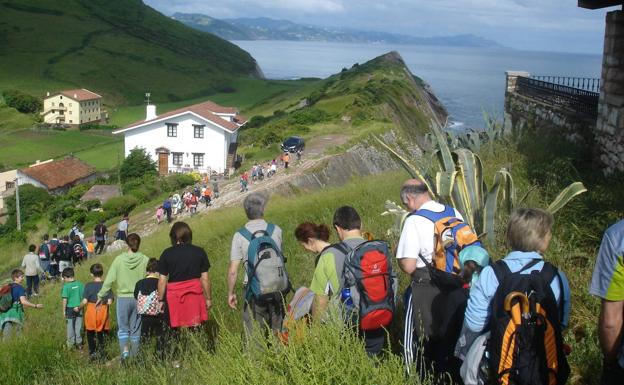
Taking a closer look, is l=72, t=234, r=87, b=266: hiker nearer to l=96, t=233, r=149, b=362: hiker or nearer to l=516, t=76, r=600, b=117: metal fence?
l=516, t=76, r=600, b=117: metal fence

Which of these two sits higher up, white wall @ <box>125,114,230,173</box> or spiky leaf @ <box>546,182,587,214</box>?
spiky leaf @ <box>546,182,587,214</box>

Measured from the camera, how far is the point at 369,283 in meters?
4.85

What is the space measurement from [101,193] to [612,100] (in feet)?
149

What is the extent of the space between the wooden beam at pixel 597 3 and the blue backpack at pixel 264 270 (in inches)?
239

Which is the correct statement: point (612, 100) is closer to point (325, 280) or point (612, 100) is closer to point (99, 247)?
point (325, 280)

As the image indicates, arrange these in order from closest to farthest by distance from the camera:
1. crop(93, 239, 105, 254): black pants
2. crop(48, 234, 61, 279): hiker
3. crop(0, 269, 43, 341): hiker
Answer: crop(0, 269, 43, 341): hiker → crop(48, 234, 61, 279): hiker → crop(93, 239, 105, 254): black pants

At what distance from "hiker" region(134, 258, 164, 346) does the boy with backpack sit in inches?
95.1

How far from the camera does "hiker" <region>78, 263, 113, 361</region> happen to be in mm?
7562

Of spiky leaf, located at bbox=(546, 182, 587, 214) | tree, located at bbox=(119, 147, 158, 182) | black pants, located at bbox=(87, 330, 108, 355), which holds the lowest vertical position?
tree, located at bbox=(119, 147, 158, 182)

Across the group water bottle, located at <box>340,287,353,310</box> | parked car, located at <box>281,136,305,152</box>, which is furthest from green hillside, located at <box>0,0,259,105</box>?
water bottle, located at <box>340,287,353,310</box>

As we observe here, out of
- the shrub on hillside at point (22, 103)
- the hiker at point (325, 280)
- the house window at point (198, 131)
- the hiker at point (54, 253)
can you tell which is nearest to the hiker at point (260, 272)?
the hiker at point (325, 280)

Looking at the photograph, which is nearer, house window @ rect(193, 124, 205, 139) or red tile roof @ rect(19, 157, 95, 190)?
house window @ rect(193, 124, 205, 139)

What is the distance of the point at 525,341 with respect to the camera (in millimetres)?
3621

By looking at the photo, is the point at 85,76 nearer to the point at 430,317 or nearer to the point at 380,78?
the point at 380,78
